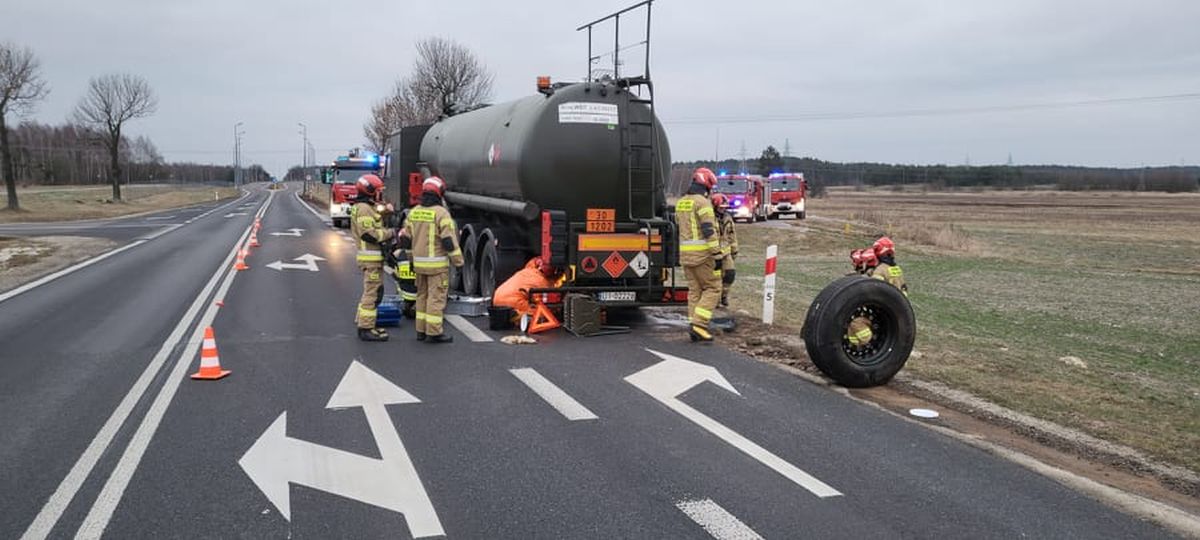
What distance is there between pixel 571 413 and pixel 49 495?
337cm

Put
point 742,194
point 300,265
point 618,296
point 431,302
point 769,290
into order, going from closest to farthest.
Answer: point 431,302
point 618,296
point 769,290
point 300,265
point 742,194

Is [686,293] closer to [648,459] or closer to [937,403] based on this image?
[937,403]

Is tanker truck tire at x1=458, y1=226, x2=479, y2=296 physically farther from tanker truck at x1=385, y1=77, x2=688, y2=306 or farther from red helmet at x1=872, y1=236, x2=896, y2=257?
red helmet at x1=872, y1=236, x2=896, y2=257

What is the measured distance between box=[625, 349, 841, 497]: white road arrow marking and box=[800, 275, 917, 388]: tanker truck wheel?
0.91 metres

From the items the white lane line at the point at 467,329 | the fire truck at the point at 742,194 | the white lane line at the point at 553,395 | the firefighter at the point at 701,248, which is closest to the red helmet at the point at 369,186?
the white lane line at the point at 467,329

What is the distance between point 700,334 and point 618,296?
1.31 m

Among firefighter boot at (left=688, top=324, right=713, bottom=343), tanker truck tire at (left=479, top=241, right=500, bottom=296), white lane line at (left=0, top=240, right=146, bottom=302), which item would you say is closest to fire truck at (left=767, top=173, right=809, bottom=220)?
white lane line at (left=0, top=240, right=146, bottom=302)

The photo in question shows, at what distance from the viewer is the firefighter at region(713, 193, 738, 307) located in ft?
37.6

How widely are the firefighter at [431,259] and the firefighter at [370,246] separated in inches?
19.0

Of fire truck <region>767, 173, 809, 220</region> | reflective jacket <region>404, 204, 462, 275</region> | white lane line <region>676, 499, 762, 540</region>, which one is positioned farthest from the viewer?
fire truck <region>767, 173, 809, 220</region>

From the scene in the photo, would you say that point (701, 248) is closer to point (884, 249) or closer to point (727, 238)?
point (884, 249)

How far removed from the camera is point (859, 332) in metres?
8.05

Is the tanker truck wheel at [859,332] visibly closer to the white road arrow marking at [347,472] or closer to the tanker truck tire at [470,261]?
the white road arrow marking at [347,472]

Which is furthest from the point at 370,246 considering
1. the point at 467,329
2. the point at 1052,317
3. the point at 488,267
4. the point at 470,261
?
the point at 1052,317
